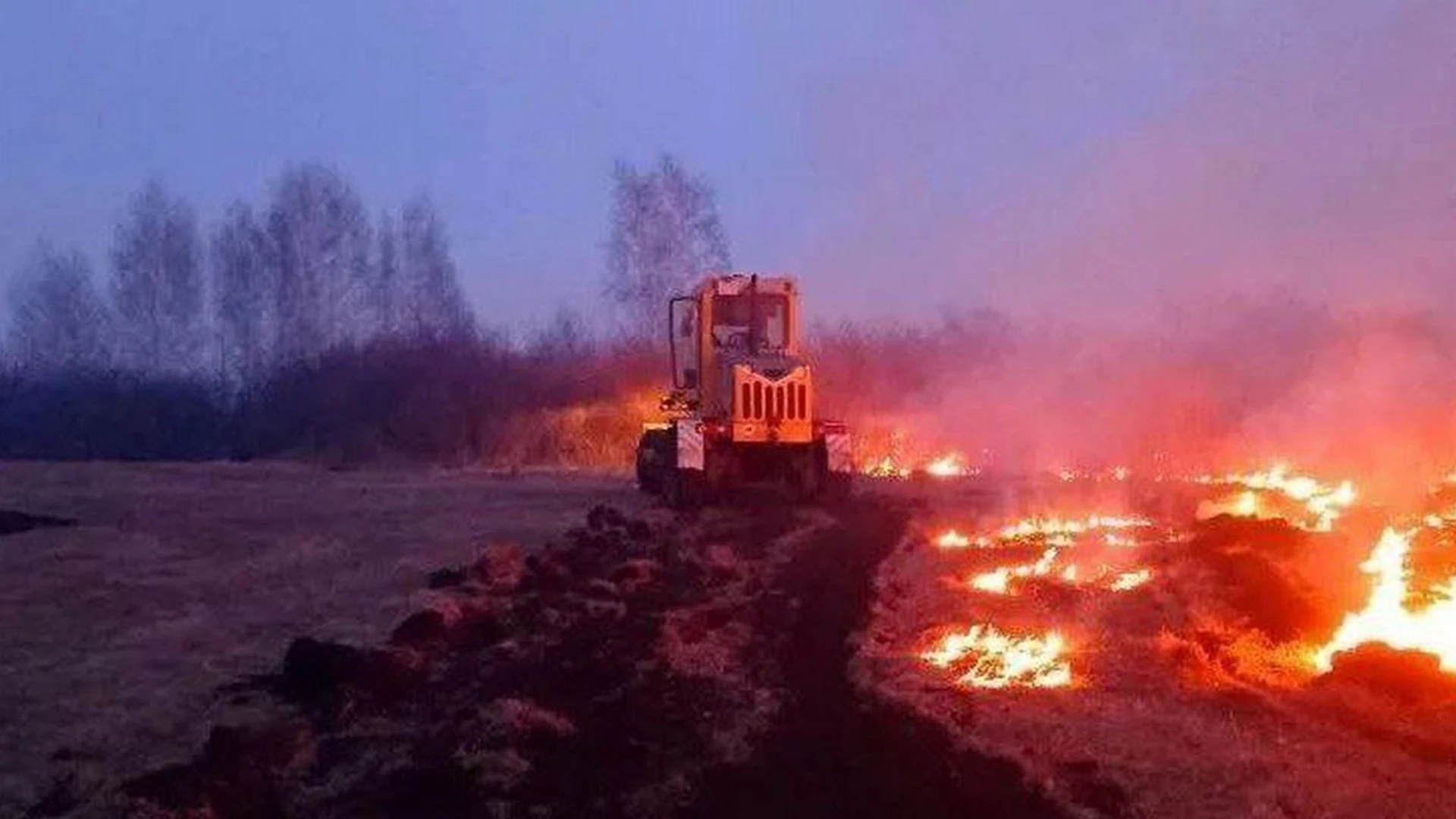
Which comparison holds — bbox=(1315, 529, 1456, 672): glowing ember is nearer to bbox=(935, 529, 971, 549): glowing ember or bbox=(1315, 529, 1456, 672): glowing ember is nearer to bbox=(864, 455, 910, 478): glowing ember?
bbox=(935, 529, 971, 549): glowing ember

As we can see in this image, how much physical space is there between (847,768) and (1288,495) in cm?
2397

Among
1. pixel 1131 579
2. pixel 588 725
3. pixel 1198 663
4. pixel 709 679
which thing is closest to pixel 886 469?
pixel 1131 579

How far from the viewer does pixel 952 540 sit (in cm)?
2555

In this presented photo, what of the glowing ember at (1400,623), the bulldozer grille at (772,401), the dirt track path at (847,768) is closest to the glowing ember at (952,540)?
the bulldozer grille at (772,401)

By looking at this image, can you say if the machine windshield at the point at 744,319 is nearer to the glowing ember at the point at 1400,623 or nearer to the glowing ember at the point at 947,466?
the glowing ember at the point at 947,466

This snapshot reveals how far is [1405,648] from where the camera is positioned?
14094 mm

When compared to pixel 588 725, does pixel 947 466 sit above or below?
above

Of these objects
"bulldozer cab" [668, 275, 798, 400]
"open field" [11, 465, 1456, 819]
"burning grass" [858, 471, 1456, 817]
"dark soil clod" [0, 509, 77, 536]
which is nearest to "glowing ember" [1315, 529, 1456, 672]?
"burning grass" [858, 471, 1456, 817]

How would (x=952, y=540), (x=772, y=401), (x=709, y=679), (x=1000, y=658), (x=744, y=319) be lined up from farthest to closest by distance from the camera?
1. (x=744, y=319)
2. (x=772, y=401)
3. (x=952, y=540)
4. (x=1000, y=658)
5. (x=709, y=679)

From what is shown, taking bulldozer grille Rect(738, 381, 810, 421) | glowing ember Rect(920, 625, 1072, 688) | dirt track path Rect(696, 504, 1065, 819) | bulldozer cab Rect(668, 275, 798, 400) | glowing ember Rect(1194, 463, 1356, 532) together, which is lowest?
dirt track path Rect(696, 504, 1065, 819)

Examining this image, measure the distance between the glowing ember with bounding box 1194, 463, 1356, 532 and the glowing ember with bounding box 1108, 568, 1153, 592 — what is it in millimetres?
5412

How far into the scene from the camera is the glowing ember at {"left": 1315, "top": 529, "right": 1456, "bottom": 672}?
14.8m

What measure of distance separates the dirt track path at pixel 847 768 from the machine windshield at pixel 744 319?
17.6 meters

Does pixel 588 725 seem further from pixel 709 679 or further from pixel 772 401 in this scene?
pixel 772 401
